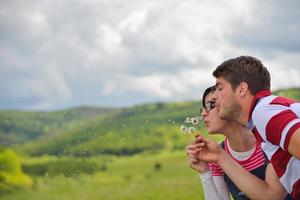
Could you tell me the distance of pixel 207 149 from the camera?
501 centimetres

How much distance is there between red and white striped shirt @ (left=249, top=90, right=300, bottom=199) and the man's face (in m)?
0.21

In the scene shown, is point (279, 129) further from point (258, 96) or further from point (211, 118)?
point (211, 118)

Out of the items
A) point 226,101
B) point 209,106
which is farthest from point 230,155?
point 226,101

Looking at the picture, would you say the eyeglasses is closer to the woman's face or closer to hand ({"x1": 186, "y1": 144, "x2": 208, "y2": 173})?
the woman's face

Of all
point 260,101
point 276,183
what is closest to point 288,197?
point 276,183

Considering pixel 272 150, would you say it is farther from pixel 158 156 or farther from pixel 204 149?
pixel 158 156

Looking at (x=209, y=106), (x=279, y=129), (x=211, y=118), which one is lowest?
(x=279, y=129)

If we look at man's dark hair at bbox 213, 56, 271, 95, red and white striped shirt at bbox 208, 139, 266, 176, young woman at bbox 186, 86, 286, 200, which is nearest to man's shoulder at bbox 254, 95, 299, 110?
man's dark hair at bbox 213, 56, 271, 95

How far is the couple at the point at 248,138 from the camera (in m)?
4.00

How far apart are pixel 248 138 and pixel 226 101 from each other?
3.47ft

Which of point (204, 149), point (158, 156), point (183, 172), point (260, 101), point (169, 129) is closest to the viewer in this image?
point (260, 101)

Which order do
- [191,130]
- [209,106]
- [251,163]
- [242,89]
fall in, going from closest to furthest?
[242,89], [191,130], [209,106], [251,163]

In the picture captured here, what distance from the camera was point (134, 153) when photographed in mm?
176750

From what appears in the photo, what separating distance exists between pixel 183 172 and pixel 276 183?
132261 mm
